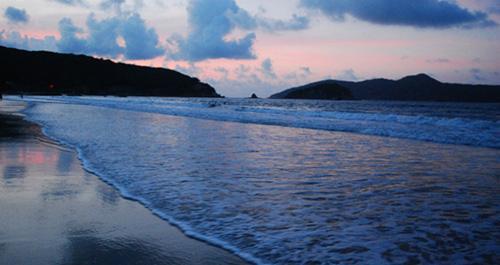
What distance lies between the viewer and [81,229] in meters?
4.61

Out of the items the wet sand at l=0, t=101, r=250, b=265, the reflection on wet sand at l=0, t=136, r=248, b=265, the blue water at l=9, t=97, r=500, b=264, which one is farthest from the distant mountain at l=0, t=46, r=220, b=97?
the reflection on wet sand at l=0, t=136, r=248, b=265

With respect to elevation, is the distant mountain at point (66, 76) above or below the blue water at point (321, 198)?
above

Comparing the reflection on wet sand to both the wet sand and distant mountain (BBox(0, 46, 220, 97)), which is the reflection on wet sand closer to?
the wet sand

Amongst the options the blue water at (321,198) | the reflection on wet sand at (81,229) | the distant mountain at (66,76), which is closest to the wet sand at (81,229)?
the reflection on wet sand at (81,229)

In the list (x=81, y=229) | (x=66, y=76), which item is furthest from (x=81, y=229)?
(x=66, y=76)

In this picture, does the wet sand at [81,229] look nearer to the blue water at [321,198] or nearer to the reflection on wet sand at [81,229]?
the reflection on wet sand at [81,229]

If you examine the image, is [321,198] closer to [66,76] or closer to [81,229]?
[81,229]

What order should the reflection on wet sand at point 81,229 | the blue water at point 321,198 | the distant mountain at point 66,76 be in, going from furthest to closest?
the distant mountain at point 66,76
the blue water at point 321,198
the reflection on wet sand at point 81,229

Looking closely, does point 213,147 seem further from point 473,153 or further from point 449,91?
point 449,91

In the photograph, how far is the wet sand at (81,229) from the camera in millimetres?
3850

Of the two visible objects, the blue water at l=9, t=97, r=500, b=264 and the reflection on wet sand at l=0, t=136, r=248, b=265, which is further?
the blue water at l=9, t=97, r=500, b=264

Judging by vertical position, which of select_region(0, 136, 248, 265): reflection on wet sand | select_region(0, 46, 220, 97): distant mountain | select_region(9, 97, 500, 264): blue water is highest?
select_region(0, 46, 220, 97): distant mountain

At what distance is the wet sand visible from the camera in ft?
12.6

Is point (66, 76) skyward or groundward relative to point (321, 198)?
skyward
